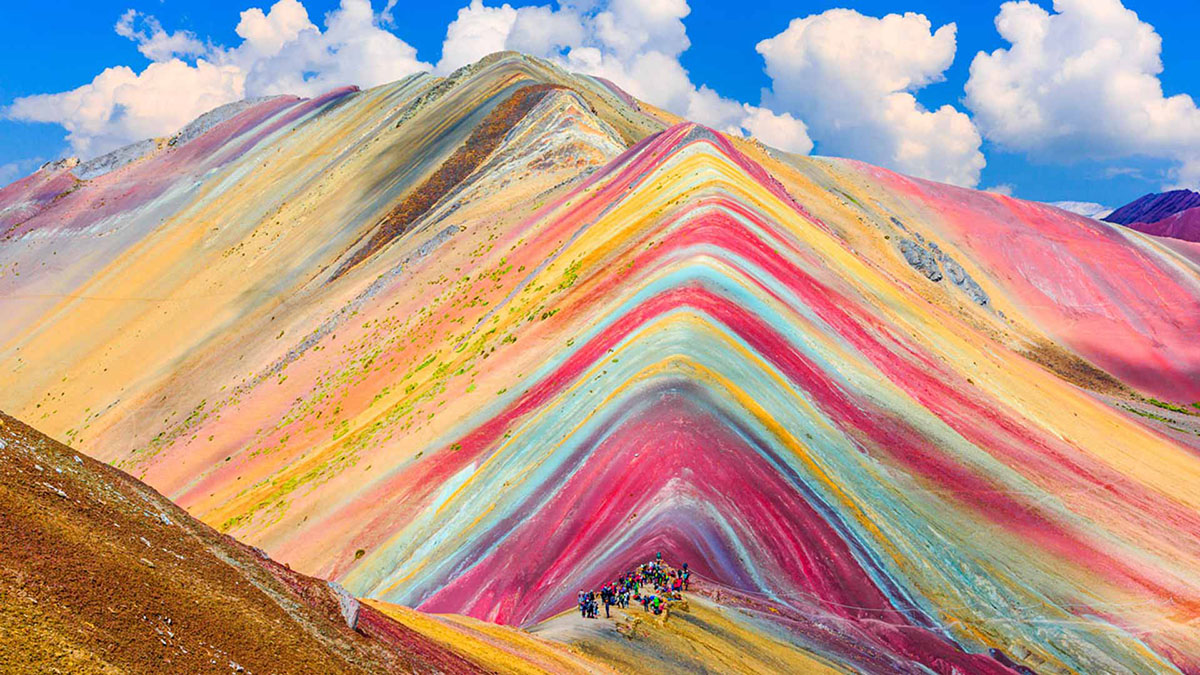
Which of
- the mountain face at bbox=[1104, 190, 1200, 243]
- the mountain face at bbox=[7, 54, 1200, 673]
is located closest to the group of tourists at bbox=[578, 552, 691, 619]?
the mountain face at bbox=[7, 54, 1200, 673]

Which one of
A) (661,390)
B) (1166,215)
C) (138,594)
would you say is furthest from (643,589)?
(1166,215)

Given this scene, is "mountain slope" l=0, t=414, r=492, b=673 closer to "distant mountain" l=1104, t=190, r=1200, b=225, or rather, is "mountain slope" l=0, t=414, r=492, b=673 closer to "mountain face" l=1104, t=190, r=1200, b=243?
"mountain face" l=1104, t=190, r=1200, b=243

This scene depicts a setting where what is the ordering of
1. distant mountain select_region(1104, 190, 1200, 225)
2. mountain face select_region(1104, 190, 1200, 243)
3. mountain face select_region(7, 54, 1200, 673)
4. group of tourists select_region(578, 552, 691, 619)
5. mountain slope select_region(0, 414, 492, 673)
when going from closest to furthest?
1. mountain slope select_region(0, 414, 492, 673)
2. group of tourists select_region(578, 552, 691, 619)
3. mountain face select_region(7, 54, 1200, 673)
4. mountain face select_region(1104, 190, 1200, 243)
5. distant mountain select_region(1104, 190, 1200, 225)

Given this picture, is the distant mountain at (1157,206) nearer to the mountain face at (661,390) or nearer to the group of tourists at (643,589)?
the mountain face at (661,390)

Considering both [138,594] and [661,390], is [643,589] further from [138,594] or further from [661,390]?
[138,594]

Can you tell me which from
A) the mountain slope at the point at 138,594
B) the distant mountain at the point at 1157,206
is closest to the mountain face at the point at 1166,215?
the distant mountain at the point at 1157,206

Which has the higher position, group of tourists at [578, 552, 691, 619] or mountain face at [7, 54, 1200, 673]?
mountain face at [7, 54, 1200, 673]
